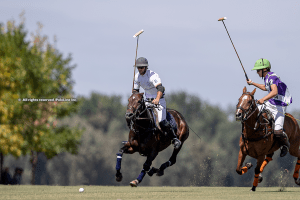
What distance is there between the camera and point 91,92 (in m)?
68.8

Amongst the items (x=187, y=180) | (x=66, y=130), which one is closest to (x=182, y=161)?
(x=187, y=180)

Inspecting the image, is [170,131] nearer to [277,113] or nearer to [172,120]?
[172,120]

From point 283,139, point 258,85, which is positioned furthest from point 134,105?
point 283,139

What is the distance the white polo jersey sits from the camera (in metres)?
12.4

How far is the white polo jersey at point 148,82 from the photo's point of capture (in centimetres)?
1241

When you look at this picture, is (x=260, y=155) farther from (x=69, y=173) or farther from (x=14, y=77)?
(x=69, y=173)

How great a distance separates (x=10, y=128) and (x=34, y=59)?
4.27 metres

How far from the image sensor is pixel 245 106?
10.9m

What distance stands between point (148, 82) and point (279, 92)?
11.7 feet

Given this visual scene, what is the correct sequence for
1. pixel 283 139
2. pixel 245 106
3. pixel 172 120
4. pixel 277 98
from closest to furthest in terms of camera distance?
pixel 245 106
pixel 283 139
pixel 277 98
pixel 172 120

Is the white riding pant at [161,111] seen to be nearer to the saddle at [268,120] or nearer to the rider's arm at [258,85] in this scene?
the rider's arm at [258,85]

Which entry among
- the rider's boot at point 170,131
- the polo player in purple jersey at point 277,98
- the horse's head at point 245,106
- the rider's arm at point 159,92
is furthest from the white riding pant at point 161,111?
the polo player in purple jersey at point 277,98

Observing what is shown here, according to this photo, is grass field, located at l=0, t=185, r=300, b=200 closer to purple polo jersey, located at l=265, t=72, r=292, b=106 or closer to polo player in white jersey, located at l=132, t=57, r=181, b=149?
polo player in white jersey, located at l=132, t=57, r=181, b=149

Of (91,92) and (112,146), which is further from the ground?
(91,92)
